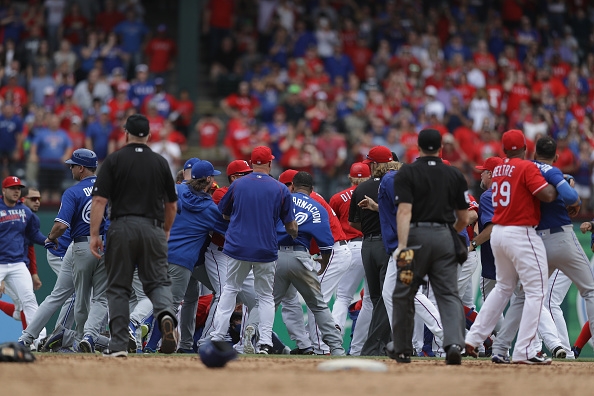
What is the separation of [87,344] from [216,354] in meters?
3.17

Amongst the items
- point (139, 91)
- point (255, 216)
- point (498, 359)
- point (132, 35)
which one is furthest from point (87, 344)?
point (132, 35)

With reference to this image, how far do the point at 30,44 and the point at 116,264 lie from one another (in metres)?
13.8

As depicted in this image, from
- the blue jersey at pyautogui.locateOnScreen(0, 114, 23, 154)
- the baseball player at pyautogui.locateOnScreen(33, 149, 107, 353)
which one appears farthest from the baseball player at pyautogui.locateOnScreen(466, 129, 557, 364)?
the blue jersey at pyautogui.locateOnScreen(0, 114, 23, 154)

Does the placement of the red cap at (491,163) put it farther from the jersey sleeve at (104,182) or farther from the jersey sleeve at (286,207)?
the jersey sleeve at (104,182)

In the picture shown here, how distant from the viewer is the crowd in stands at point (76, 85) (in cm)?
1930

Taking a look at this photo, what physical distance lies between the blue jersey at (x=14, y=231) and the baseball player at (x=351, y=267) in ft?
12.5

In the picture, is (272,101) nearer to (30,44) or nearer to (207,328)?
(30,44)

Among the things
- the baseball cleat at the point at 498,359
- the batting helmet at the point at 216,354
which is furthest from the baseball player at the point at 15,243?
the baseball cleat at the point at 498,359

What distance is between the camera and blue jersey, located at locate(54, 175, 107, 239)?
11.9 metres

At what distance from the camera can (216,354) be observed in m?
8.93

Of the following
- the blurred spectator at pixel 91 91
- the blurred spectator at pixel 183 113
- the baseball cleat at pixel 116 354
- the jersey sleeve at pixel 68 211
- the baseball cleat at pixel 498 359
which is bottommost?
the baseball cleat at pixel 498 359

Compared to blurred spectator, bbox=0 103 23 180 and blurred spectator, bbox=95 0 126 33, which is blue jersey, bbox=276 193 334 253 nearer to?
blurred spectator, bbox=0 103 23 180

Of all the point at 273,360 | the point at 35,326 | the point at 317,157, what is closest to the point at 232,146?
the point at 317,157

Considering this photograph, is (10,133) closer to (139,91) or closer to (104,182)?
(139,91)
